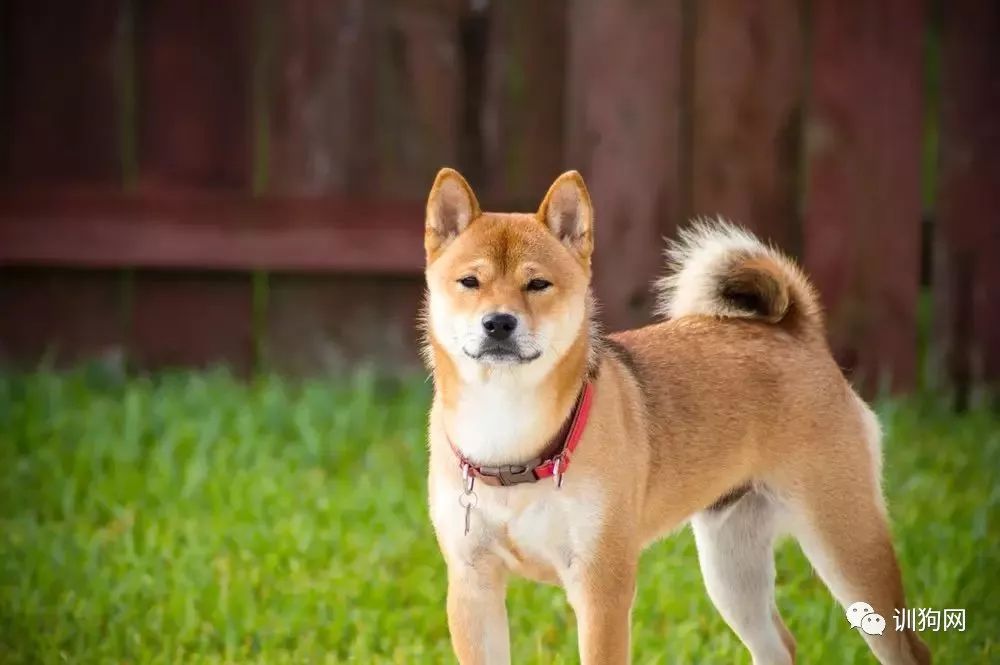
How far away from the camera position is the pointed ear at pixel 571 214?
3.54 meters

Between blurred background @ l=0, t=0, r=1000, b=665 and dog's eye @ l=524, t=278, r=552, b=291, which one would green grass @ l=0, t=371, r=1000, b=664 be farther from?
dog's eye @ l=524, t=278, r=552, b=291

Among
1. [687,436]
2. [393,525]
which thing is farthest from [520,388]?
[393,525]

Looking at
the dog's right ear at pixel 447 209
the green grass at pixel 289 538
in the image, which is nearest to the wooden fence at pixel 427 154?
the green grass at pixel 289 538

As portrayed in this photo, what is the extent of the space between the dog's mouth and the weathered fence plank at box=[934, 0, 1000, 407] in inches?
152

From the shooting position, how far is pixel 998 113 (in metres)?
6.65

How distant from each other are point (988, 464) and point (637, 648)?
2.29 m

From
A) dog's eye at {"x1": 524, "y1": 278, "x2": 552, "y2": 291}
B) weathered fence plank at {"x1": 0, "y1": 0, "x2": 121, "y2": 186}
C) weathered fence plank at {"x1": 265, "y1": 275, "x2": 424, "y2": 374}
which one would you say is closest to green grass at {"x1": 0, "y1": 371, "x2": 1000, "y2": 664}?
weathered fence plank at {"x1": 265, "y1": 275, "x2": 424, "y2": 374}

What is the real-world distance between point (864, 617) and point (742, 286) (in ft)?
3.09

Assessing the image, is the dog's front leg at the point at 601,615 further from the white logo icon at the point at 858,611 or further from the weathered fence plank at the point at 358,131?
the weathered fence plank at the point at 358,131

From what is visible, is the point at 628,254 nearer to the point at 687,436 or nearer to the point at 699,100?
the point at 699,100

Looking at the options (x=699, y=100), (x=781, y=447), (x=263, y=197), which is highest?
(x=699, y=100)

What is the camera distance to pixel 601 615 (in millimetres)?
3299

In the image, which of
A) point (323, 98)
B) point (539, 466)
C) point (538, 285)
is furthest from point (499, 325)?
point (323, 98)

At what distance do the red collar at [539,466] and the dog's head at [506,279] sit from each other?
6.1 inches
